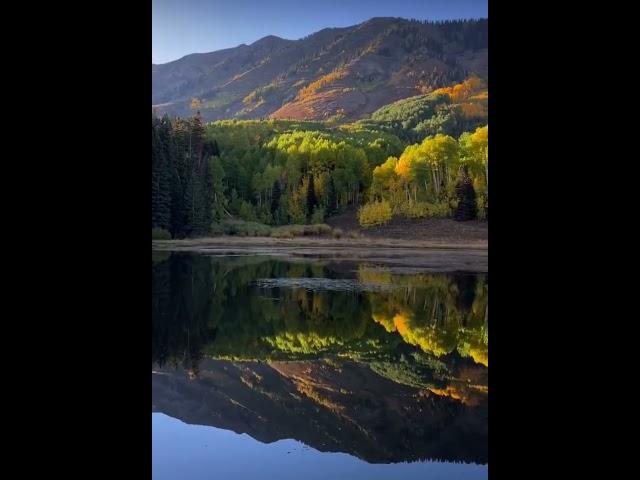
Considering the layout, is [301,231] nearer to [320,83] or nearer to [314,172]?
[314,172]

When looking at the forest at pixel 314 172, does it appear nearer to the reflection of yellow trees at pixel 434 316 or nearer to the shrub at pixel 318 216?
the shrub at pixel 318 216

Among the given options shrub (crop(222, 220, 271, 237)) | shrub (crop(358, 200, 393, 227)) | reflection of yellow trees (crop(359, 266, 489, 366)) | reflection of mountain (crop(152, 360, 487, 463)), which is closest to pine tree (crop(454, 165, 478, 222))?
shrub (crop(358, 200, 393, 227))

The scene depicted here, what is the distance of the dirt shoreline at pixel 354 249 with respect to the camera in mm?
16156

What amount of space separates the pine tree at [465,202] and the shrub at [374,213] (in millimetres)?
1798

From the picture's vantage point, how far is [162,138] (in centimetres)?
1738

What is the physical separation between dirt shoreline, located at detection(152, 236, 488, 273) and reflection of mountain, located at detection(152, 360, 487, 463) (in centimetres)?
647

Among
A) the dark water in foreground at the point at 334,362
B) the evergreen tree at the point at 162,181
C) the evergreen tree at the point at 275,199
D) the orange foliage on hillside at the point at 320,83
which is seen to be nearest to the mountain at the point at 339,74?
the orange foliage on hillside at the point at 320,83

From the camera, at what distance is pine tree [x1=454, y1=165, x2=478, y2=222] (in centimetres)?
1708

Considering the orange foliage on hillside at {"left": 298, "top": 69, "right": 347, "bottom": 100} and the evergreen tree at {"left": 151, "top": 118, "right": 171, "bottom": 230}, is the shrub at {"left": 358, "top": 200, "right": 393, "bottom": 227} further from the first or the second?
the orange foliage on hillside at {"left": 298, "top": 69, "right": 347, "bottom": 100}
